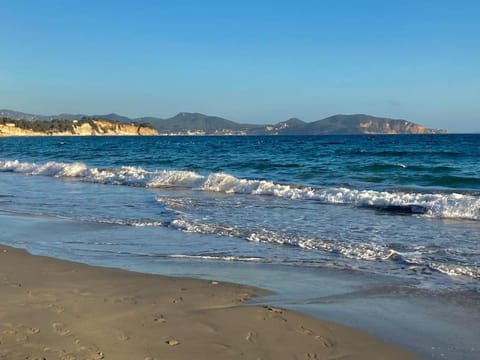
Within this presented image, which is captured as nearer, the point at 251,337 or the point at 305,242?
the point at 251,337

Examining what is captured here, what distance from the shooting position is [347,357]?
4578mm

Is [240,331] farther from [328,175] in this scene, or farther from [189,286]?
[328,175]

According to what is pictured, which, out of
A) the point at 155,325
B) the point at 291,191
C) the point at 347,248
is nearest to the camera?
the point at 155,325

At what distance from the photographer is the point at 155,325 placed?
5285 mm

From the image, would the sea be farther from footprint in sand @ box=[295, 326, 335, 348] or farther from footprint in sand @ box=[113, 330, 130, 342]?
footprint in sand @ box=[113, 330, 130, 342]

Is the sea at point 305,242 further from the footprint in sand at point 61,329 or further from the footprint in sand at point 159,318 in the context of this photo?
the footprint in sand at point 61,329

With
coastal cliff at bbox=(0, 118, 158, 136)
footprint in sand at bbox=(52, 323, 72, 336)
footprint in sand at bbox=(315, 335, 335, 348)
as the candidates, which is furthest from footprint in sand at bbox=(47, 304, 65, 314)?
coastal cliff at bbox=(0, 118, 158, 136)

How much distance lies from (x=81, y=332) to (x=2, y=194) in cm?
1619

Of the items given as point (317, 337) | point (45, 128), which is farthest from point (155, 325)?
point (45, 128)

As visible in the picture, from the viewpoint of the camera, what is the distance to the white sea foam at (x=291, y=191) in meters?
14.6

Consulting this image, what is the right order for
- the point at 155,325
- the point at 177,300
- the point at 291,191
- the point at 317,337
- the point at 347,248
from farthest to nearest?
1. the point at 291,191
2. the point at 347,248
3. the point at 177,300
4. the point at 155,325
5. the point at 317,337

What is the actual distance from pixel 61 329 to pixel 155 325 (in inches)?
34.0

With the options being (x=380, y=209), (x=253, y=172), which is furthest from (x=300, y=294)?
(x=253, y=172)

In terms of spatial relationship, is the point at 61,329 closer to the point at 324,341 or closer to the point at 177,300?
the point at 177,300
